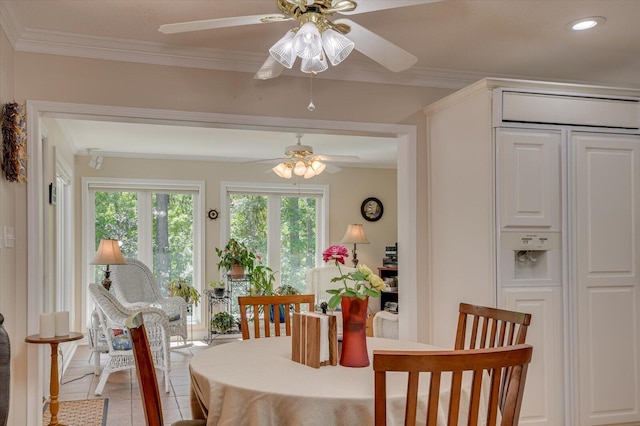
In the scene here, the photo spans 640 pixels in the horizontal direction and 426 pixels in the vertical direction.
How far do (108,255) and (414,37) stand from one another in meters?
3.57

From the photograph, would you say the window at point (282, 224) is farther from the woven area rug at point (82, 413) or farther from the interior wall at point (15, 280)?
the interior wall at point (15, 280)

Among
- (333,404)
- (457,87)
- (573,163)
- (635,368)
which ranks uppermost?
(457,87)

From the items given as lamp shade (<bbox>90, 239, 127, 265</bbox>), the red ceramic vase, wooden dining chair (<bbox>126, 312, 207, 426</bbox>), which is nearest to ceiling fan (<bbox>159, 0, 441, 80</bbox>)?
the red ceramic vase

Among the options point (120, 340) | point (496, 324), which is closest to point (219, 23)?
point (496, 324)

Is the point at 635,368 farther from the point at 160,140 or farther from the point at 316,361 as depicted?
the point at 160,140

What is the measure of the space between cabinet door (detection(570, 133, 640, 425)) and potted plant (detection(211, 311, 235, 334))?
431cm

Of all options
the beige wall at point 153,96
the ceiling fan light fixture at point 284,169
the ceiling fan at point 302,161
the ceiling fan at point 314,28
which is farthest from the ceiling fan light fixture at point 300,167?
the ceiling fan at point 314,28

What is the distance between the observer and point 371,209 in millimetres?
8094

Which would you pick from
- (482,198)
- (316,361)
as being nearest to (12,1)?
(316,361)

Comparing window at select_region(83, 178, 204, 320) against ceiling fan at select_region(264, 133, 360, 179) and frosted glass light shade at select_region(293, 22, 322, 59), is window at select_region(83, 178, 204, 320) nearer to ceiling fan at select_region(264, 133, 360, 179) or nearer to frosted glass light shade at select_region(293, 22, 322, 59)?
ceiling fan at select_region(264, 133, 360, 179)

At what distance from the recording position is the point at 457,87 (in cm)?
388

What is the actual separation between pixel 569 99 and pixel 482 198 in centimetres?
79

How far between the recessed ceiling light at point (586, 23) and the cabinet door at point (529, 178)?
1.90 feet

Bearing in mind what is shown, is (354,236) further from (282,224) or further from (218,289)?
(218,289)
